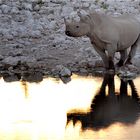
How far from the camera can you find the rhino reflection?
38.1 ft

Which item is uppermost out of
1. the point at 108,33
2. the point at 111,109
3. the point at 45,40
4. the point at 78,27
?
the point at 78,27

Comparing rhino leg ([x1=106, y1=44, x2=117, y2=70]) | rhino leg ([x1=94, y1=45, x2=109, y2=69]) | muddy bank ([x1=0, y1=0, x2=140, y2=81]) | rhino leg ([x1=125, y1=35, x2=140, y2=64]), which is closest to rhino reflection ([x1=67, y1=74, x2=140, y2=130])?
rhino leg ([x1=106, y1=44, x2=117, y2=70])

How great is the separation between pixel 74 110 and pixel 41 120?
0.86m

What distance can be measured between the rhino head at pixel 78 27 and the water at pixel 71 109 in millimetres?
865

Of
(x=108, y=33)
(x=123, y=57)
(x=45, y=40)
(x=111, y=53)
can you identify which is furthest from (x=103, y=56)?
(x=45, y=40)

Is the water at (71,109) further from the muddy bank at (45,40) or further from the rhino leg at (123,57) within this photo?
the rhino leg at (123,57)

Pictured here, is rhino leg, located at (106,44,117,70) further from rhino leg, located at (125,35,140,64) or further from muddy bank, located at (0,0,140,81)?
rhino leg, located at (125,35,140,64)

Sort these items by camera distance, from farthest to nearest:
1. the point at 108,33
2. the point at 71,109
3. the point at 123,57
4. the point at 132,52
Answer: the point at 132,52
the point at 123,57
the point at 108,33
the point at 71,109

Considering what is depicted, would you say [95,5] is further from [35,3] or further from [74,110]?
[74,110]

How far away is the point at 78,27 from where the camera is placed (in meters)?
15.0

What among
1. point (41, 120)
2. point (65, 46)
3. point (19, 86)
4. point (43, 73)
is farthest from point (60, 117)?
point (65, 46)

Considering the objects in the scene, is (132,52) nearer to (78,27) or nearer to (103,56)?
(103,56)

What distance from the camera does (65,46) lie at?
18172 millimetres

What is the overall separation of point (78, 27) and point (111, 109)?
3.07 m
